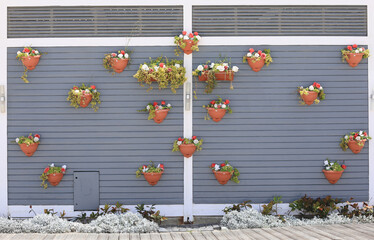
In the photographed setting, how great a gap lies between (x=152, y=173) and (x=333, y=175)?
8.19ft

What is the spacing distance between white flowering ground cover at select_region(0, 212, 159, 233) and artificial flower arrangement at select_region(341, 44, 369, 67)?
3489 millimetres

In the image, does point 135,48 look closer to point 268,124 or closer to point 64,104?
point 64,104

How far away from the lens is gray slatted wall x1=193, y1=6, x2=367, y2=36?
6.25 meters

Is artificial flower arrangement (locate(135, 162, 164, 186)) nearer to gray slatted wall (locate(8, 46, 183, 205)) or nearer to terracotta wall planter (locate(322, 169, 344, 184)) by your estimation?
gray slatted wall (locate(8, 46, 183, 205))

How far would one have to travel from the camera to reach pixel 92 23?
20.4ft

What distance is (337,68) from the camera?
20.6ft

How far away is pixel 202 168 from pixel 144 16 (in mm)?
2294

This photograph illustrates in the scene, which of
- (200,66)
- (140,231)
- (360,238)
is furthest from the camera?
(200,66)

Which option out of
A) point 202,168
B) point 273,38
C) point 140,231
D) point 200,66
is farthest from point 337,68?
point 140,231

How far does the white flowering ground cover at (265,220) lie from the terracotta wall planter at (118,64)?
8.11 feet

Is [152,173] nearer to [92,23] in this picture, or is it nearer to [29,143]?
[29,143]

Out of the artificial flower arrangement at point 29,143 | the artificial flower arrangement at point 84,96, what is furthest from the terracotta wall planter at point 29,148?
the artificial flower arrangement at point 84,96

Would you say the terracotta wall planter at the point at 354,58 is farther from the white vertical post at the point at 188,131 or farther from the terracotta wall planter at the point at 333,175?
the white vertical post at the point at 188,131

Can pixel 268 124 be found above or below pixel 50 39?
below
